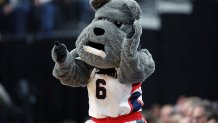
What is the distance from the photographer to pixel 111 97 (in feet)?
18.6

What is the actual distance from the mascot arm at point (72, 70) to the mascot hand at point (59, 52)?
0.04 ft

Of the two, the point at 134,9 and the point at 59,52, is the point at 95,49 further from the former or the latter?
the point at 134,9

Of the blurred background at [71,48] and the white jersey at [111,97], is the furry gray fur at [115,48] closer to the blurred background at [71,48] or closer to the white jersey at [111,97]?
the white jersey at [111,97]

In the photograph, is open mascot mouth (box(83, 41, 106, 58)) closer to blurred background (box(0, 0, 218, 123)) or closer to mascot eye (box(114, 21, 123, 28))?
mascot eye (box(114, 21, 123, 28))

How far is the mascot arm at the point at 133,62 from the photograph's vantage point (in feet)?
17.8

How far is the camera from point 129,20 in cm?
562

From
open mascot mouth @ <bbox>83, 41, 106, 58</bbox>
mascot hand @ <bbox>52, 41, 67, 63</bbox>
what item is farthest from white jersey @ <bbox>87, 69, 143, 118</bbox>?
mascot hand @ <bbox>52, 41, 67, 63</bbox>

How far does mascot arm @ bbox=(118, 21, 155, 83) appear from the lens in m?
5.42

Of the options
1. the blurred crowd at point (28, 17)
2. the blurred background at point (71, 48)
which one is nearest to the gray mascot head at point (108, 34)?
the blurred background at point (71, 48)

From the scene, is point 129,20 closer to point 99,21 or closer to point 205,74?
point 99,21

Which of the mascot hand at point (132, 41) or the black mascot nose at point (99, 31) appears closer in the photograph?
the mascot hand at point (132, 41)

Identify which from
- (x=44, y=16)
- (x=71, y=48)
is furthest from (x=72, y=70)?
(x=44, y=16)

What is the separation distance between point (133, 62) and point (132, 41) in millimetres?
162

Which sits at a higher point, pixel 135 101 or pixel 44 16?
pixel 44 16
